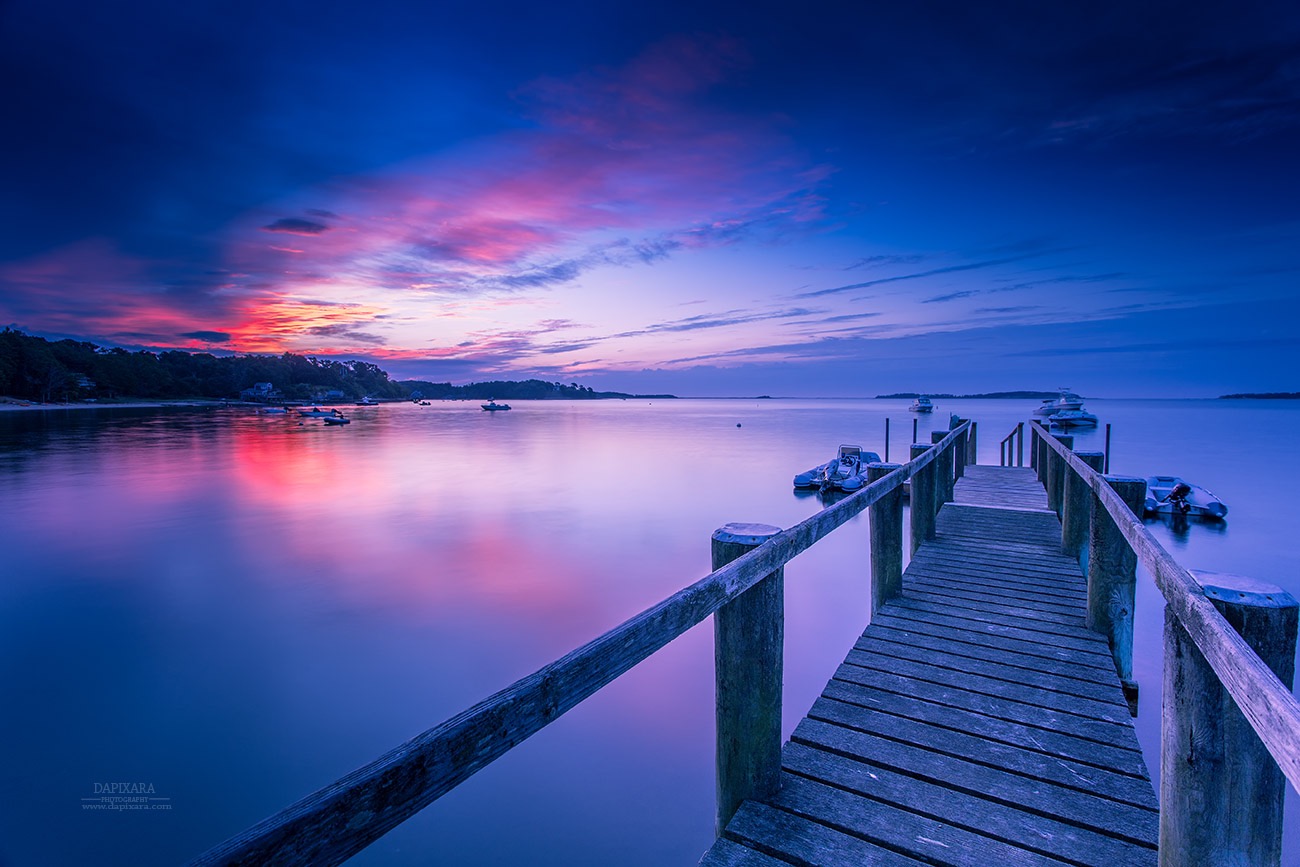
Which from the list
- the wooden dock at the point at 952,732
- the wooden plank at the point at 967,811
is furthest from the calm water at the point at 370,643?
the wooden plank at the point at 967,811

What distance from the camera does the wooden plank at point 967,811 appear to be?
2.51 meters

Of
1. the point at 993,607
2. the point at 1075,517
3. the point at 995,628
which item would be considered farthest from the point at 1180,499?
the point at 995,628

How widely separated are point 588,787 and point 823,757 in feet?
17.8

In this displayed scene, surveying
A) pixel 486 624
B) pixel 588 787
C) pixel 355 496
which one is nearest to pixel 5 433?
pixel 355 496

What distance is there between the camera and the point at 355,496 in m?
26.0

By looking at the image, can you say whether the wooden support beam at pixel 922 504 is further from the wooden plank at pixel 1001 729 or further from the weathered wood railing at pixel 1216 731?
the weathered wood railing at pixel 1216 731

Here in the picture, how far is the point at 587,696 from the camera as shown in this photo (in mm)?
1513

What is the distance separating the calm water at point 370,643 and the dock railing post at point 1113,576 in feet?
15.7

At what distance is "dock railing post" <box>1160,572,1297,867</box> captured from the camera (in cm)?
188

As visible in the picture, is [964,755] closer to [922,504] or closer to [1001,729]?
[1001,729]

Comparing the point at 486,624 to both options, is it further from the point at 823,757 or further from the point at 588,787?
the point at 823,757

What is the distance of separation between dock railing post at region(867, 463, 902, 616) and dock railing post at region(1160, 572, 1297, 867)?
3.12 meters

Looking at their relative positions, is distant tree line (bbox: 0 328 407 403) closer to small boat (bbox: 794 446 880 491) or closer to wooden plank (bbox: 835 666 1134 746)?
small boat (bbox: 794 446 880 491)

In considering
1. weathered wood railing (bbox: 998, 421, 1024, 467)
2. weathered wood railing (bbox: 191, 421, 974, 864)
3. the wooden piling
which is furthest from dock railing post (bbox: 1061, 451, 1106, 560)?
weathered wood railing (bbox: 998, 421, 1024, 467)
